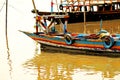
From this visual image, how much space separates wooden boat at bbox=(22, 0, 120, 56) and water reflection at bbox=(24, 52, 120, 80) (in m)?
0.32

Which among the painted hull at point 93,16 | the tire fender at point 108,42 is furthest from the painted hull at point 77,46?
the painted hull at point 93,16

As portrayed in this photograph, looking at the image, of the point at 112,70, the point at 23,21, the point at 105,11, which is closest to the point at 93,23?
the point at 105,11

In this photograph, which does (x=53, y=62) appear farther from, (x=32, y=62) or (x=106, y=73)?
(x=106, y=73)

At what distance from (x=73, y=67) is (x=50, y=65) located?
1097 millimetres

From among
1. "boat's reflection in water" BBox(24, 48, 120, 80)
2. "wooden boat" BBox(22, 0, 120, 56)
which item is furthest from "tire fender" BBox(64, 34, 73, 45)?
"boat's reflection in water" BBox(24, 48, 120, 80)

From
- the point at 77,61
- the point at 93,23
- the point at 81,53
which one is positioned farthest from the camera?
the point at 93,23

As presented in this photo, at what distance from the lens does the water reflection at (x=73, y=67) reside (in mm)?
14234

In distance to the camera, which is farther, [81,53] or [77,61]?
[81,53]

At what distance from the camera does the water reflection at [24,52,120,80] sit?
14.2 metres

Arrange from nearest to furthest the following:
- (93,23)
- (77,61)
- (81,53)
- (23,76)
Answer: (23,76) → (77,61) → (81,53) → (93,23)

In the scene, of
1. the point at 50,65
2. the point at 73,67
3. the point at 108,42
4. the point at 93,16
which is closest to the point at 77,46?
the point at 108,42

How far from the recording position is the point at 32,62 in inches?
668

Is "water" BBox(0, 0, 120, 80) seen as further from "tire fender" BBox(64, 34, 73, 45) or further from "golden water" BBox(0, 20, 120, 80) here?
"tire fender" BBox(64, 34, 73, 45)

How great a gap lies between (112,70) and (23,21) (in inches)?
706
